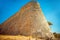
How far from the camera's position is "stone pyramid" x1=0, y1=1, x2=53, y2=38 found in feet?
21.1

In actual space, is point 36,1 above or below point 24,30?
above

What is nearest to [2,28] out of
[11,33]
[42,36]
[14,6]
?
[11,33]

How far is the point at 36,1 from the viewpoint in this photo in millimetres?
6762

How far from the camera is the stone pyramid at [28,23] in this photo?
6426 millimetres

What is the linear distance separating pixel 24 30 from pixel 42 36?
0.63m

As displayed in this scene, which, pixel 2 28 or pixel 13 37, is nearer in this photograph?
pixel 13 37

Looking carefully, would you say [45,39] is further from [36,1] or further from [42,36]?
[36,1]

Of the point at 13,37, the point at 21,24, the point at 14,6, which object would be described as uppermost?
the point at 14,6

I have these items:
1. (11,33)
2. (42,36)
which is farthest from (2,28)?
(42,36)

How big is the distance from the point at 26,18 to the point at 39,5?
63 centimetres

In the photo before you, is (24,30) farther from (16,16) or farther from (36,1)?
(36,1)

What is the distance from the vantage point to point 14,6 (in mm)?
6328

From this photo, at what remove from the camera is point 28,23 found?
21.5ft

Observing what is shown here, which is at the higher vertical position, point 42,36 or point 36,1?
point 36,1
